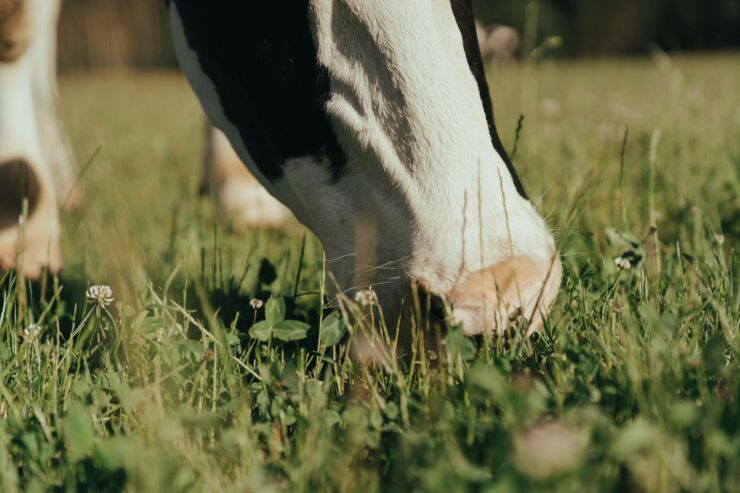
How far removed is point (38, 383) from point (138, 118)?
6.23 metres

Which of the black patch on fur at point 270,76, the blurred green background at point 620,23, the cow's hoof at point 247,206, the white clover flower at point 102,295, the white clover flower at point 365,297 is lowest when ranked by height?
the blurred green background at point 620,23

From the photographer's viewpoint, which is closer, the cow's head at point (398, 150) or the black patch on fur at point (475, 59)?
the cow's head at point (398, 150)

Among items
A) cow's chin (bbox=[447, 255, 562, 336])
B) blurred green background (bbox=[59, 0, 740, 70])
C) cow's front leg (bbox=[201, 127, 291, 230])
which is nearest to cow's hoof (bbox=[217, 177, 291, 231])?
cow's front leg (bbox=[201, 127, 291, 230])

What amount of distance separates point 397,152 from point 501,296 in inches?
11.0

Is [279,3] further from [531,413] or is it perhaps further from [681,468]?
[681,468]

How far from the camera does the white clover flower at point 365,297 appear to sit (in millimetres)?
1331

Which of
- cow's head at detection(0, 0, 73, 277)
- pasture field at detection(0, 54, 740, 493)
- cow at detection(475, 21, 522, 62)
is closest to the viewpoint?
pasture field at detection(0, 54, 740, 493)

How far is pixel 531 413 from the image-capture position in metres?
0.97

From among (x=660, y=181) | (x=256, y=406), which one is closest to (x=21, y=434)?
(x=256, y=406)

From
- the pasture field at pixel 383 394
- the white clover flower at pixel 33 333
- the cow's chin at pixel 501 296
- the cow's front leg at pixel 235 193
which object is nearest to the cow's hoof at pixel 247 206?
the cow's front leg at pixel 235 193

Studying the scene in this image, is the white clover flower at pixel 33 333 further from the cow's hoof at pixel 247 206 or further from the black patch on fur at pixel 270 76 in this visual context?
the cow's hoof at pixel 247 206

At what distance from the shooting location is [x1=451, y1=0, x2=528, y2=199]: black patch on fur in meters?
1.43

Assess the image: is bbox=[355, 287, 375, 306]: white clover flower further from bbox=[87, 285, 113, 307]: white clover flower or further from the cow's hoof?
the cow's hoof

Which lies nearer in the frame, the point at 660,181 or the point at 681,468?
the point at 681,468
